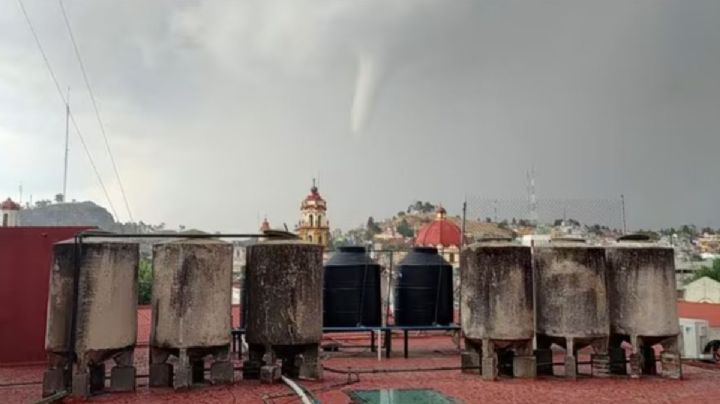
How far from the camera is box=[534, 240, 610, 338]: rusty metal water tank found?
9844 millimetres

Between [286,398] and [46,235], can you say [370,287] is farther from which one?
[46,235]

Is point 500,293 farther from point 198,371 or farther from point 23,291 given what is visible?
point 23,291

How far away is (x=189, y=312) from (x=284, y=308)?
1.40 meters

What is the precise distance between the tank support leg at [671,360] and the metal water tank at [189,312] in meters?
7.02

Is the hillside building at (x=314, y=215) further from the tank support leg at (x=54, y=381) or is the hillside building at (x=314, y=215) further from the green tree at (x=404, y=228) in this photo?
the green tree at (x=404, y=228)

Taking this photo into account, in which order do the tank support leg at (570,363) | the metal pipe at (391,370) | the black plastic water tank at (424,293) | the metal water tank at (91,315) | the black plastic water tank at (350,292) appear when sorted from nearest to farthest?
the metal water tank at (91,315) → the tank support leg at (570,363) → the metal pipe at (391,370) → the black plastic water tank at (350,292) → the black plastic water tank at (424,293)

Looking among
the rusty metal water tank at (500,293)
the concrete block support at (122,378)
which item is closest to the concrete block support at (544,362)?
the rusty metal water tank at (500,293)

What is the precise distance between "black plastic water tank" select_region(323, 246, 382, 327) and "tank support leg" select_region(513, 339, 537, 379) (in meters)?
3.47

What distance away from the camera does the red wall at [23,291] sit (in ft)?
35.1

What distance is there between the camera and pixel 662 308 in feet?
33.1

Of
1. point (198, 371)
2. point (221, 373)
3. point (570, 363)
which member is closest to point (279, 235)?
point (221, 373)

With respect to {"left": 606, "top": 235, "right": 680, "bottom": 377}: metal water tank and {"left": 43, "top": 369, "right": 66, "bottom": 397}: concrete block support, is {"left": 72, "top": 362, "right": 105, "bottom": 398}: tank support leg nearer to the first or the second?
{"left": 43, "top": 369, "right": 66, "bottom": 397}: concrete block support

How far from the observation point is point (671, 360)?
1001cm

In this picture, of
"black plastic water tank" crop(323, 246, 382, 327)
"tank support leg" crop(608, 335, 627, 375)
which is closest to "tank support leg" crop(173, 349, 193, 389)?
"black plastic water tank" crop(323, 246, 382, 327)
